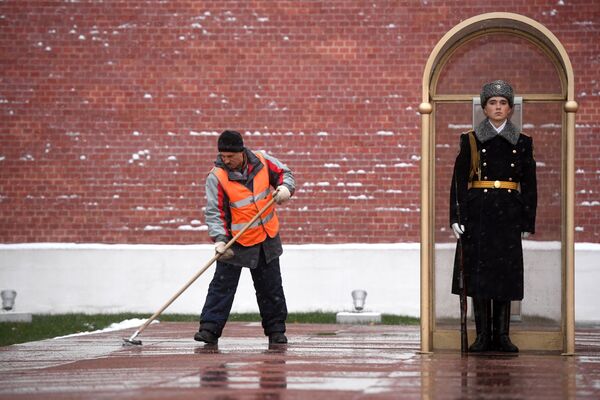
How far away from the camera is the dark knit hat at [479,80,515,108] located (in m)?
9.27

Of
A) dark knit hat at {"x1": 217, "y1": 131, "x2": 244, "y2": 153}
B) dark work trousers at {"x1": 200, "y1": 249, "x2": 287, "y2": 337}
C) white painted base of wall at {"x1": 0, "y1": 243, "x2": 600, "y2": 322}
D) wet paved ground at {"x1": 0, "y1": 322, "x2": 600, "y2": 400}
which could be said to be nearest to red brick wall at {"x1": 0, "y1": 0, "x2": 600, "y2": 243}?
white painted base of wall at {"x1": 0, "y1": 243, "x2": 600, "y2": 322}

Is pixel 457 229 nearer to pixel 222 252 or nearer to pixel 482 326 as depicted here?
pixel 482 326

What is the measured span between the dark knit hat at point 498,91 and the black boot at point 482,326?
129 centimetres

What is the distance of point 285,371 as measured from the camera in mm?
7934

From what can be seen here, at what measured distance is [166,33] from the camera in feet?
52.4

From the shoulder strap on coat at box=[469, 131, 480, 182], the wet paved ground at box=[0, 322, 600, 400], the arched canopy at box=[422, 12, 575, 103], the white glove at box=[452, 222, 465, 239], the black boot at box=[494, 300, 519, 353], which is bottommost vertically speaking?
the wet paved ground at box=[0, 322, 600, 400]

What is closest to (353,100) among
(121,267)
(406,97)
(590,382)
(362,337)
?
(406,97)

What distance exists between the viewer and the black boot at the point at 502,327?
9406 millimetres

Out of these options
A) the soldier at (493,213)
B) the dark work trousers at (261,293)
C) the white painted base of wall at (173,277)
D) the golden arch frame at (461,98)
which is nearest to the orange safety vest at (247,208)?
the dark work trousers at (261,293)

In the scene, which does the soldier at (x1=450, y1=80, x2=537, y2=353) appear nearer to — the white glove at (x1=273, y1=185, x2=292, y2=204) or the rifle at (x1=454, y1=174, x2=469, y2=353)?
the rifle at (x1=454, y1=174, x2=469, y2=353)

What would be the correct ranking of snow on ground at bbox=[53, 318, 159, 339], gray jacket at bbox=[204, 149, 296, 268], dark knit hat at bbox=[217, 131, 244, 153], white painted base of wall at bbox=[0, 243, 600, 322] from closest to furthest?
dark knit hat at bbox=[217, 131, 244, 153], gray jacket at bbox=[204, 149, 296, 268], snow on ground at bbox=[53, 318, 159, 339], white painted base of wall at bbox=[0, 243, 600, 322]

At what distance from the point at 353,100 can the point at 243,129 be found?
123 cm

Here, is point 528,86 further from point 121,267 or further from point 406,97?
point 121,267

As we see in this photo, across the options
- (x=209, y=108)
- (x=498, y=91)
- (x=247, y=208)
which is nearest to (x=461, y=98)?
(x=498, y=91)
